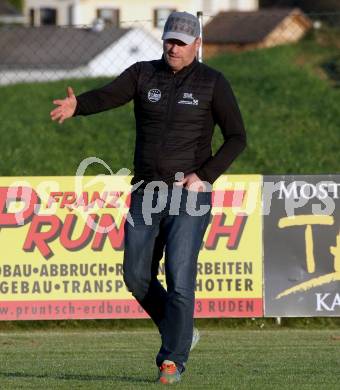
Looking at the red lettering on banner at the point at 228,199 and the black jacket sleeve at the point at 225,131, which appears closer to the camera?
the black jacket sleeve at the point at 225,131

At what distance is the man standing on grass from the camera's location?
25.7 feet

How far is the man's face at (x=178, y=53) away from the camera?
778 centimetres

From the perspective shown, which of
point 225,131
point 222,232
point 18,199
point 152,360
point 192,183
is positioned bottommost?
point 152,360

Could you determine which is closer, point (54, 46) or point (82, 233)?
point (82, 233)

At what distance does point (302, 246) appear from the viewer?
492 inches

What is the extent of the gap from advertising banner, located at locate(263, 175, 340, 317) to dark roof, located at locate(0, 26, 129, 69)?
37223 mm

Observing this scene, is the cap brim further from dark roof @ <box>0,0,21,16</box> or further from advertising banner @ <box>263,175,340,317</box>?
dark roof @ <box>0,0,21,16</box>

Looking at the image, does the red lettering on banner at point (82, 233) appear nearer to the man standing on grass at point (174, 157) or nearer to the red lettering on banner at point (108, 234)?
the red lettering on banner at point (108, 234)

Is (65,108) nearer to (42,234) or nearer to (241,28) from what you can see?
(42,234)

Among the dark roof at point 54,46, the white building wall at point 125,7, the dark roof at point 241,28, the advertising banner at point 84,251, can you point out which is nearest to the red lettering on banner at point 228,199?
the advertising banner at point 84,251

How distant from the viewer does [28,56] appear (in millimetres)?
58000

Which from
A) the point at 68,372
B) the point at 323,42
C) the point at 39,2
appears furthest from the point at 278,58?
the point at 39,2

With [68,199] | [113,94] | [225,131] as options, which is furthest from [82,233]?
[225,131]

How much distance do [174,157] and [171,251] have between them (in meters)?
0.57
